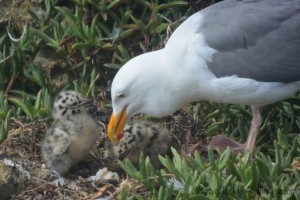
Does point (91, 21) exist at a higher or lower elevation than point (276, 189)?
higher

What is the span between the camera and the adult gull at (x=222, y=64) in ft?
24.1

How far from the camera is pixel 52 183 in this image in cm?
741

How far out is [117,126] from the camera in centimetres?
754

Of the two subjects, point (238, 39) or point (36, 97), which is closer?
point (238, 39)

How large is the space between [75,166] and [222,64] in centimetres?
142

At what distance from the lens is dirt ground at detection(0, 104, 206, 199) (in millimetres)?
7293

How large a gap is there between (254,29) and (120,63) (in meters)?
1.67

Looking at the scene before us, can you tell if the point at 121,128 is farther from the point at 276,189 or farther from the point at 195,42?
the point at 276,189

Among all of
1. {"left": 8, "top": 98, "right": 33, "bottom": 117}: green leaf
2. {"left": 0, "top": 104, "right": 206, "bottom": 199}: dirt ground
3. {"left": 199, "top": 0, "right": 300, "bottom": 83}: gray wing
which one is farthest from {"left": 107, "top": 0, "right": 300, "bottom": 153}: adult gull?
{"left": 8, "top": 98, "right": 33, "bottom": 117}: green leaf

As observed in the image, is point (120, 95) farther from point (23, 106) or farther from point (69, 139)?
point (23, 106)

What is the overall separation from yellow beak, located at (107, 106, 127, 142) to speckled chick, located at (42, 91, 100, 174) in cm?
18

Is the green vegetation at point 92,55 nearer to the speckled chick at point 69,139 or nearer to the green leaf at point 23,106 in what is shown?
the green leaf at point 23,106

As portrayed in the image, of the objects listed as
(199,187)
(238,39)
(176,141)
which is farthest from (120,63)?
(199,187)

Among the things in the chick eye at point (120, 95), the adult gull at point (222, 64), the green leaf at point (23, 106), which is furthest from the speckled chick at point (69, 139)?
the green leaf at point (23, 106)
